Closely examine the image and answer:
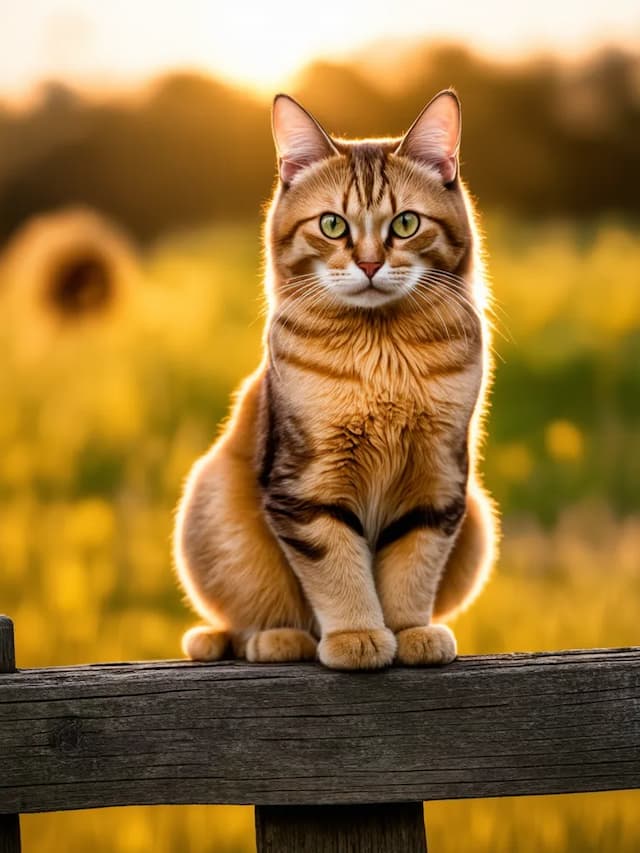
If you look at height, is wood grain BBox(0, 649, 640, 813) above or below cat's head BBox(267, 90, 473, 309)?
below

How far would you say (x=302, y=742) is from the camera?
1.79 metres

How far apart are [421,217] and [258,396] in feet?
1.78

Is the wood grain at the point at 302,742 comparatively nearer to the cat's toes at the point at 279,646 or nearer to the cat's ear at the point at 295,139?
the cat's toes at the point at 279,646

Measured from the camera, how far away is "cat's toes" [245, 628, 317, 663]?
2.13m

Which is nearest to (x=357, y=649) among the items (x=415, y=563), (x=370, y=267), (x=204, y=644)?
(x=415, y=563)

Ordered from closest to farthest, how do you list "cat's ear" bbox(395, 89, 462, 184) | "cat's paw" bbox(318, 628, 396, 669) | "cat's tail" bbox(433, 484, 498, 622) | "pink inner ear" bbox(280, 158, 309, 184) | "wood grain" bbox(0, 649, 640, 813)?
1. "wood grain" bbox(0, 649, 640, 813)
2. "cat's paw" bbox(318, 628, 396, 669)
3. "cat's ear" bbox(395, 89, 462, 184)
4. "pink inner ear" bbox(280, 158, 309, 184)
5. "cat's tail" bbox(433, 484, 498, 622)

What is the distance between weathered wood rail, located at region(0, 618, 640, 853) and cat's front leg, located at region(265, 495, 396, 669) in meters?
0.28

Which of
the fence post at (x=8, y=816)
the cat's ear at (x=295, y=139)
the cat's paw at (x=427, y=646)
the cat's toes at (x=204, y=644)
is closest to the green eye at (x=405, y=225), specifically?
the cat's ear at (x=295, y=139)

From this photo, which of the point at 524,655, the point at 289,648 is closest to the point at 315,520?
the point at 289,648

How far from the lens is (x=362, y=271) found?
6.67 feet

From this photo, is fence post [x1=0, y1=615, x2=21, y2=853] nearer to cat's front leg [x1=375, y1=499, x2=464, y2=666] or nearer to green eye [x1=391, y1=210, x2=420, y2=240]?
cat's front leg [x1=375, y1=499, x2=464, y2=666]

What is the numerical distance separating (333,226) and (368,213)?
78 mm

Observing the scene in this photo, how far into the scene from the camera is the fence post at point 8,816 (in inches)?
71.9

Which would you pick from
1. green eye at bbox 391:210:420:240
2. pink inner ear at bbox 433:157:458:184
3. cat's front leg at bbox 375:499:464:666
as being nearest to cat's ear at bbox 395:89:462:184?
pink inner ear at bbox 433:157:458:184
